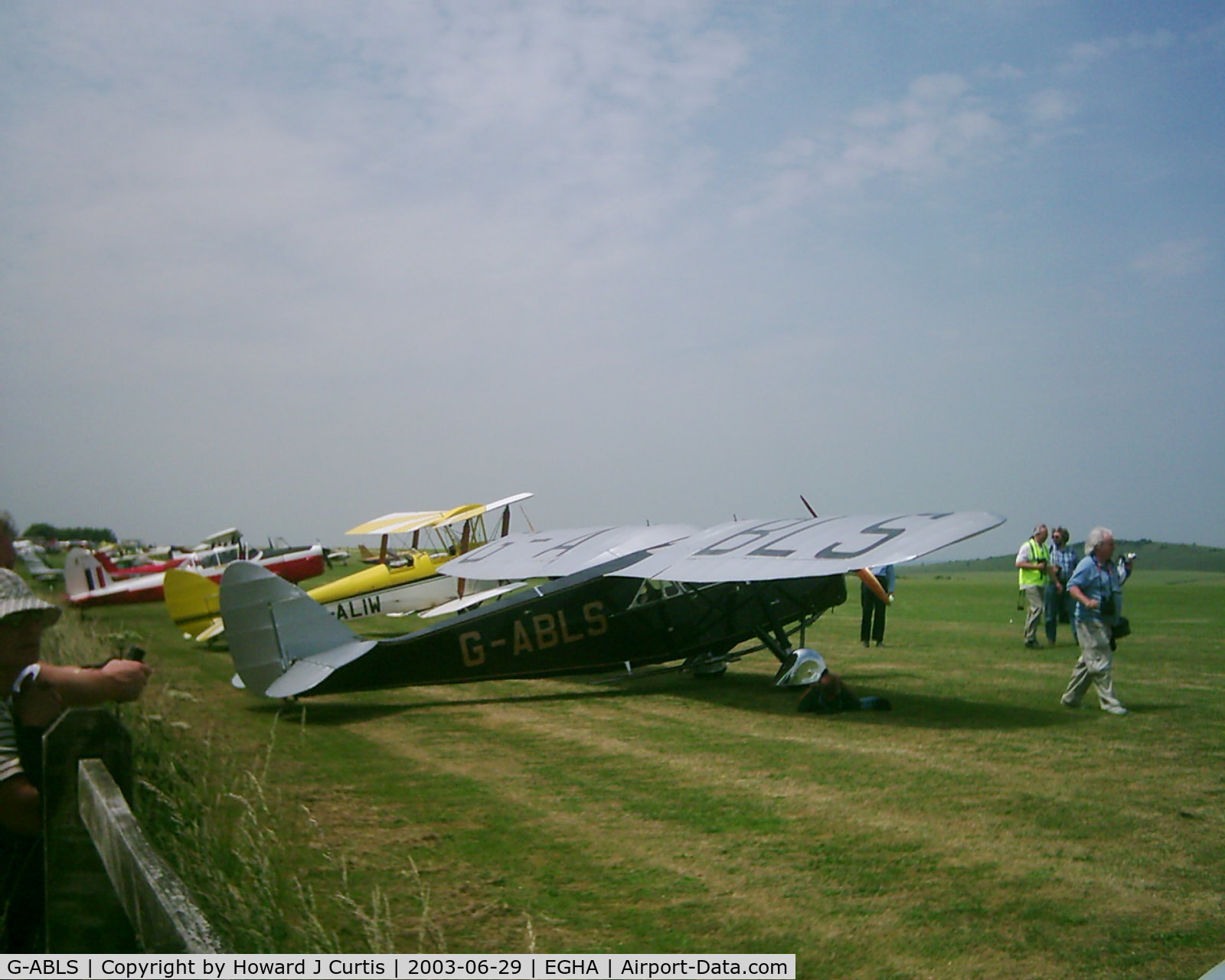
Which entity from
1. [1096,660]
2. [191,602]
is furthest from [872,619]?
[191,602]

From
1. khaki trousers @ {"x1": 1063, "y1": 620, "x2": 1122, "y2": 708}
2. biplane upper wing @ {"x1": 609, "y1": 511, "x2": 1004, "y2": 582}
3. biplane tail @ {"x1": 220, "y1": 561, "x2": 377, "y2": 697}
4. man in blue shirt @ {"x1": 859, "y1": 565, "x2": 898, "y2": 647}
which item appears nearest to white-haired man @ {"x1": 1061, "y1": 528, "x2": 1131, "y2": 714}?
khaki trousers @ {"x1": 1063, "y1": 620, "x2": 1122, "y2": 708}

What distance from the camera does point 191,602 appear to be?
14609 millimetres

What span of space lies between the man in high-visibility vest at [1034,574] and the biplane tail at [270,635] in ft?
32.1

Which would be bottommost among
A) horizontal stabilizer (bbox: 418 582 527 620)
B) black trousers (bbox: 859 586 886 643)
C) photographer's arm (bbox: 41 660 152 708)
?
black trousers (bbox: 859 586 886 643)

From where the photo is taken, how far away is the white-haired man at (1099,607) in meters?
8.12

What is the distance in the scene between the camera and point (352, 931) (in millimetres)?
3668

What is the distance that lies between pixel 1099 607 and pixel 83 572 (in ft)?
65.2

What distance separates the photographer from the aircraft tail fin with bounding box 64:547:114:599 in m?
19.7

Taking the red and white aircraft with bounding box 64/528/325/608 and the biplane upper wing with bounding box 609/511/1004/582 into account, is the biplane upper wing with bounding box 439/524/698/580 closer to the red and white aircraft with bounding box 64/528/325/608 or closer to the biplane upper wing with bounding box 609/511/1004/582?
the biplane upper wing with bounding box 609/511/1004/582

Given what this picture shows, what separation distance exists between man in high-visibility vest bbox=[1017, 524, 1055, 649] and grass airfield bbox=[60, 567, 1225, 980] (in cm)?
286

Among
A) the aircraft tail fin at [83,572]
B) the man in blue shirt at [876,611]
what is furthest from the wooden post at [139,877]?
the aircraft tail fin at [83,572]

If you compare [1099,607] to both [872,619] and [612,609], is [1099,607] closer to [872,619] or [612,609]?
[612,609]

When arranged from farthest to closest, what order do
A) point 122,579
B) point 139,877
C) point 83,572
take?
point 122,579, point 83,572, point 139,877

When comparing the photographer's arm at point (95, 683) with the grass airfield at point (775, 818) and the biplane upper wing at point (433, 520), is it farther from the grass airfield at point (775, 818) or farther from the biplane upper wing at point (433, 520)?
the biplane upper wing at point (433, 520)
